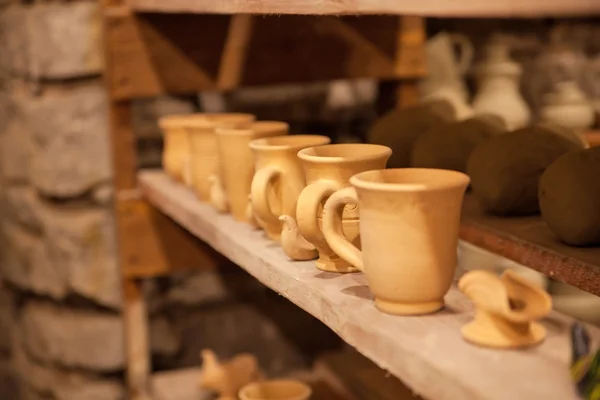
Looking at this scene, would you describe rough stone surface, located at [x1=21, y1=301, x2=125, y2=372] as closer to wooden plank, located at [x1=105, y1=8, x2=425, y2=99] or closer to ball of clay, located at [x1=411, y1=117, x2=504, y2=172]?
wooden plank, located at [x1=105, y1=8, x2=425, y2=99]

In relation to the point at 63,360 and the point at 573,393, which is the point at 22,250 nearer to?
the point at 63,360

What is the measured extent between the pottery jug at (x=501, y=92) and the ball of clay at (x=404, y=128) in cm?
46

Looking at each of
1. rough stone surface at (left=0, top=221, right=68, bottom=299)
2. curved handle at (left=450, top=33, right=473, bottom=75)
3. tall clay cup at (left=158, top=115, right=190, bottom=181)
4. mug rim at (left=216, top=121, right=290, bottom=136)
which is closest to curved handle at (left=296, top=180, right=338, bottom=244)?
mug rim at (left=216, top=121, right=290, bottom=136)

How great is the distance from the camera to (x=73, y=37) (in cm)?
145

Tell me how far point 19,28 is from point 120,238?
1.43 feet

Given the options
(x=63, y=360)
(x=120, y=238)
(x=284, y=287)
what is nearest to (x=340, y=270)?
(x=284, y=287)

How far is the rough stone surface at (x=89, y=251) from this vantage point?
1.50 m

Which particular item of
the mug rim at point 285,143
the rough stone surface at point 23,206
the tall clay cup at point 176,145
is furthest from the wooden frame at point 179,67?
the mug rim at point 285,143

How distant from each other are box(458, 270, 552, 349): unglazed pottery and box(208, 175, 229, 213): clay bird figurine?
0.50 metres

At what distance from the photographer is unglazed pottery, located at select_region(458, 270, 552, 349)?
61 cm

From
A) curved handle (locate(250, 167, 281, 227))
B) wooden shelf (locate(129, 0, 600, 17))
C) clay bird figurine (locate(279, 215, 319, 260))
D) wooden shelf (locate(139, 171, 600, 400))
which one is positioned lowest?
wooden shelf (locate(139, 171, 600, 400))

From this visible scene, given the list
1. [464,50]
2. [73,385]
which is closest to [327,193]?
[73,385]

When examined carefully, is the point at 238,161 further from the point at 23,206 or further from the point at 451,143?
the point at 23,206

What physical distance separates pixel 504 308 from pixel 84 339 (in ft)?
3.60
